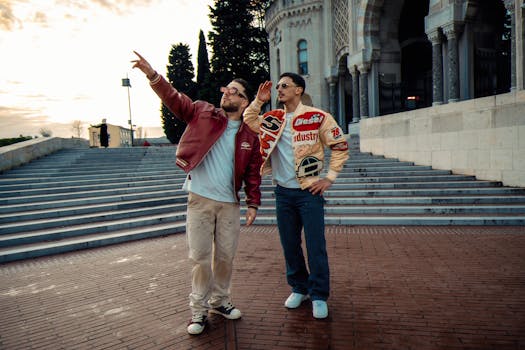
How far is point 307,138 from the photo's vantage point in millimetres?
3410

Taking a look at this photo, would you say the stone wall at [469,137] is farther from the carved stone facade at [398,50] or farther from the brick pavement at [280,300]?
the brick pavement at [280,300]

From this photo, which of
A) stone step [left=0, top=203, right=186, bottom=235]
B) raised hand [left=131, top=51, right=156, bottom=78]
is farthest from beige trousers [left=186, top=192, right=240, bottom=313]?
stone step [left=0, top=203, right=186, bottom=235]

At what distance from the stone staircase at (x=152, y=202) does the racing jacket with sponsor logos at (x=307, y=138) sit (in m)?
4.72

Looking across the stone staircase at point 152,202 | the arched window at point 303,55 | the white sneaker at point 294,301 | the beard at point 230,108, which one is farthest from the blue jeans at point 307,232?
the arched window at point 303,55

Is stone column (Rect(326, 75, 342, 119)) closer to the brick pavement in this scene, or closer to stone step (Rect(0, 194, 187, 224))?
stone step (Rect(0, 194, 187, 224))

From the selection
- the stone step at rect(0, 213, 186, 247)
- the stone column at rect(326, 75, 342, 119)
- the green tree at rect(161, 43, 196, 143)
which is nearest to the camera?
the stone step at rect(0, 213, 186, 247)

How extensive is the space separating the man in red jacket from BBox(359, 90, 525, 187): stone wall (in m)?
8.90

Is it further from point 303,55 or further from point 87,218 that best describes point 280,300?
point 303,55

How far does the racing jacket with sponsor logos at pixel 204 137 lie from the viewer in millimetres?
3174

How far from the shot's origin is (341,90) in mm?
24109

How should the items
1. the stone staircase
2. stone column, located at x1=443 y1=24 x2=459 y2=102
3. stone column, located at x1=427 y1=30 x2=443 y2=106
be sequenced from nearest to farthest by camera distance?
the stone staircase → stone column, located at x1=443 y1=24 x2=459 y2=102 → stone column, located at x1=427 y1=30 x2=443 y2=106

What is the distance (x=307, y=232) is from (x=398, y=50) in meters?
16.8

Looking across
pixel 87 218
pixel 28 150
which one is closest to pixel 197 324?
pixel 87 218

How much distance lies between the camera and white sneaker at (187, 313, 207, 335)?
313 cm
